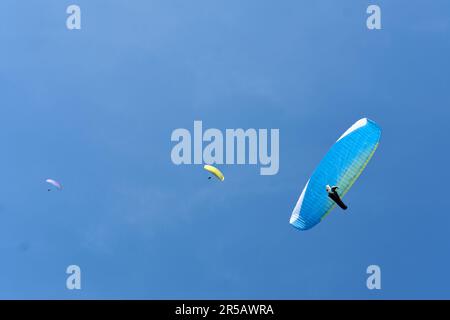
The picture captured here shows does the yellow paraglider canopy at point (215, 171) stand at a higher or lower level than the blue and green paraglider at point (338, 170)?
higher

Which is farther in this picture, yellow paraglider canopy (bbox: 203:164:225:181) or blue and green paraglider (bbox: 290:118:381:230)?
yellow paraglider canopy (bbox: 203:164:225:181)

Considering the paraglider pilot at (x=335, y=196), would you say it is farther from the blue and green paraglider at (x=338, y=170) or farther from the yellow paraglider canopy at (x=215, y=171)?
the yellow paraglider canopy at (x=215, y=171)

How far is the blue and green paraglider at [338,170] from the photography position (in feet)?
134

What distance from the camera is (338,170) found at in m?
41.1

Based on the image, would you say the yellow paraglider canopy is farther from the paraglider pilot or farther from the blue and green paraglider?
the paraglider pilot

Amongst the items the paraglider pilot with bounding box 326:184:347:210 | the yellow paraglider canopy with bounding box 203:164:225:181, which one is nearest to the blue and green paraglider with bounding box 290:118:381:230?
the paraglider pilot with bounding box 326:184:347:210

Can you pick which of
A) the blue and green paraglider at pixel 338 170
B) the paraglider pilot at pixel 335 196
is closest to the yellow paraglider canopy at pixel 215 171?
the blue and green paraglider at pixel 338 170

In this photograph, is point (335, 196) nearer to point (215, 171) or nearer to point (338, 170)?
point (338, 170)

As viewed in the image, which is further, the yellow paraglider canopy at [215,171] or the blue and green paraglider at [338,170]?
the yellow paraglider canopy at [215,171]

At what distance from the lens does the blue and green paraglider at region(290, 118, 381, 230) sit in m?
40.8

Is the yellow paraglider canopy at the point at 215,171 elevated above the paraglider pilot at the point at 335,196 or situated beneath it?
elevated above

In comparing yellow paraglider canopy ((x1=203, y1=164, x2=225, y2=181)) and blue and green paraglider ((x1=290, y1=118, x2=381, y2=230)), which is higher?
yellow paraglider canopy ((x1=203, y1=164, x2=225, y2=181))
